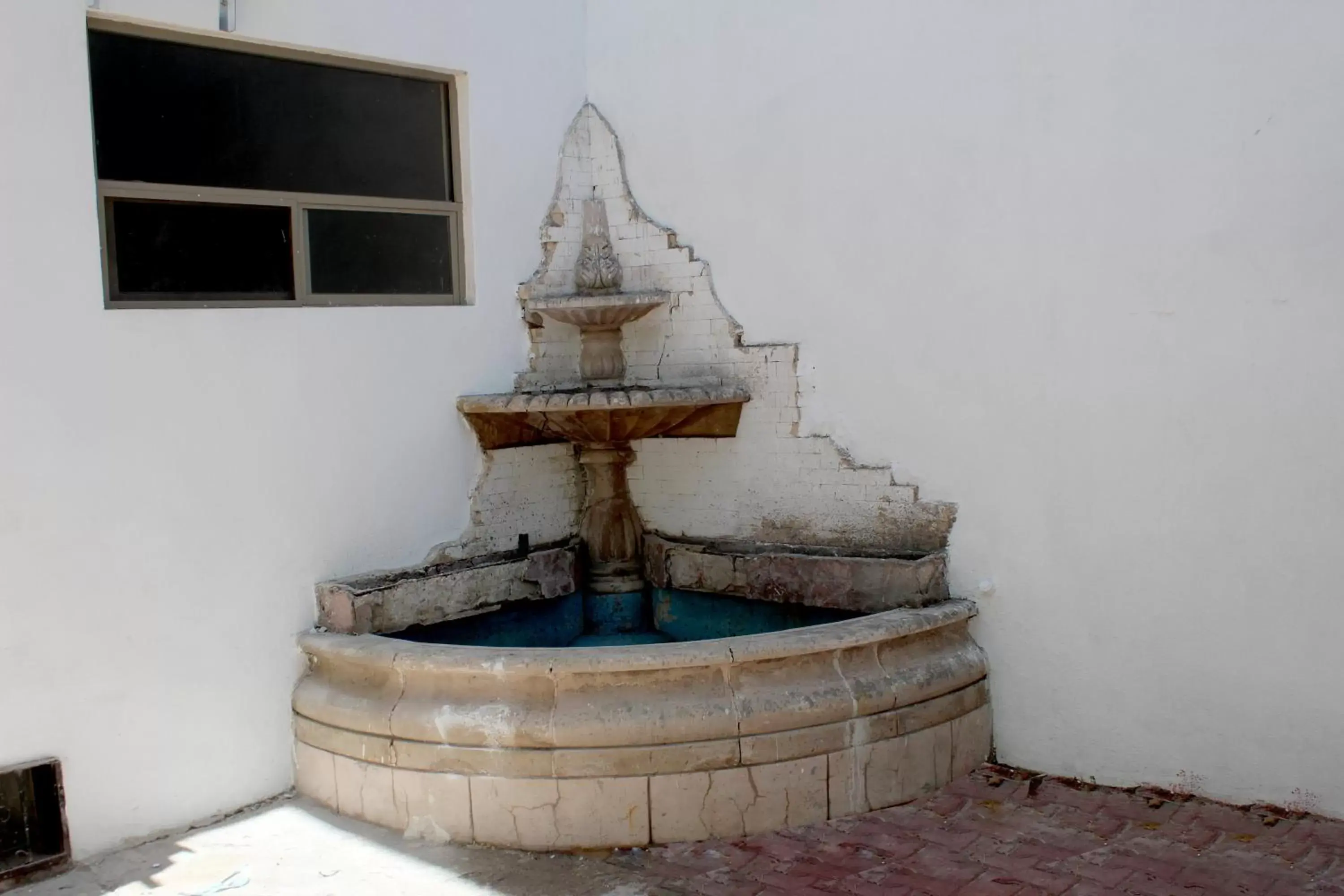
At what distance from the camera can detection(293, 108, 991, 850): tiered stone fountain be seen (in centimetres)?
439

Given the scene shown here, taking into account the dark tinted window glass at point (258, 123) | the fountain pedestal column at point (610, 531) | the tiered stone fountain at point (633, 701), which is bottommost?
the tiered stone fountain at point (633, 701)

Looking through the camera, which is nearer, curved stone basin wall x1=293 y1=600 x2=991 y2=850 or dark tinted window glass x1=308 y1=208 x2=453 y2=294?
curved stone basin wall x1=293 y1=600 x2=991 y2=850

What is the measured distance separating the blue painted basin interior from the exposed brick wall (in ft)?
1.08

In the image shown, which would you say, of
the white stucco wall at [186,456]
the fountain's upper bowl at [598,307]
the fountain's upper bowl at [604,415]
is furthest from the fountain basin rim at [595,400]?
the fountain's upper bowl at [598,307]

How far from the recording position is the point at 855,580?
213 inches

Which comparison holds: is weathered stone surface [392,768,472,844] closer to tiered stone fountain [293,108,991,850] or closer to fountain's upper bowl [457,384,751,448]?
tiered stone fountain [293,108,991,850]

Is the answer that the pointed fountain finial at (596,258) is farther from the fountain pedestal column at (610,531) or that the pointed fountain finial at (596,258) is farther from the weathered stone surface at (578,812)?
the weathered stone surface at (578,812)

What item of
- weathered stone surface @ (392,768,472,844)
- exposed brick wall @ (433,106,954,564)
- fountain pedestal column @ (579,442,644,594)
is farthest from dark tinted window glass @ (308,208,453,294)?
weathered stone surface @ (392,768,472,844)

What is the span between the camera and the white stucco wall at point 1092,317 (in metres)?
4.46

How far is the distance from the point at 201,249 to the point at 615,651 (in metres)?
2.34

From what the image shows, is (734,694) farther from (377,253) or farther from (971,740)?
(377,253)

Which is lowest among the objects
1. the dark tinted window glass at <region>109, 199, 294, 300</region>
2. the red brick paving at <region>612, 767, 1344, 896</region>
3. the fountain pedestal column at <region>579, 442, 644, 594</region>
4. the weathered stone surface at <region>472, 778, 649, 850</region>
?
the red brick paving at <region>612, 767, 1344, 896</region>

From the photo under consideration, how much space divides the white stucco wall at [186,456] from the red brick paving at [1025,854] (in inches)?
71.4

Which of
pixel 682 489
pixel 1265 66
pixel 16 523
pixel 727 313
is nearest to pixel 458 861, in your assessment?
pixel 16 523
